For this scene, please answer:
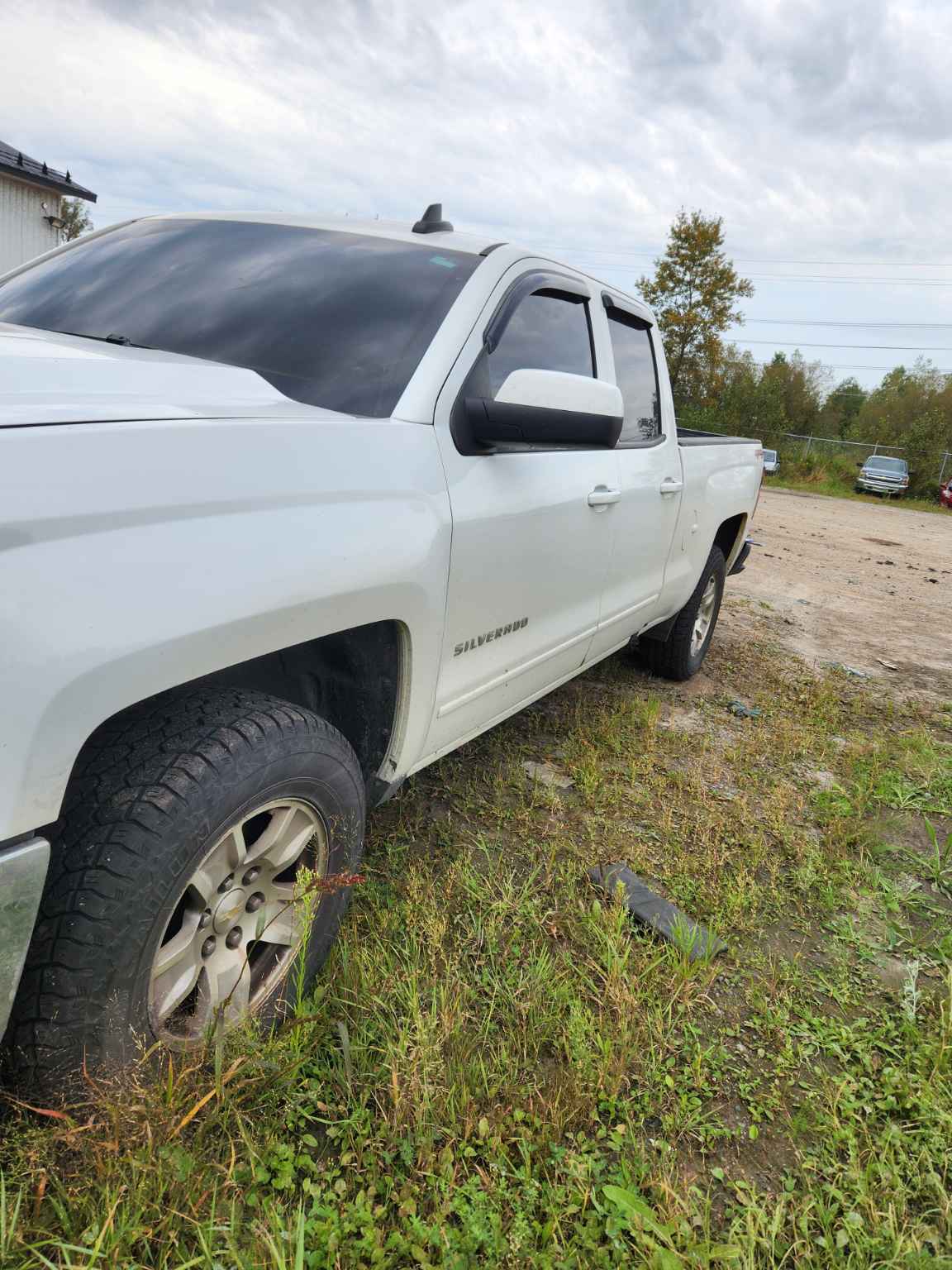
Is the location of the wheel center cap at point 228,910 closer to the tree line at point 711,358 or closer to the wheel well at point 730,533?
the wheel well at point 730,533

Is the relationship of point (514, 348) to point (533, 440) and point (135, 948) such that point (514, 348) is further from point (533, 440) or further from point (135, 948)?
point (135, 948)

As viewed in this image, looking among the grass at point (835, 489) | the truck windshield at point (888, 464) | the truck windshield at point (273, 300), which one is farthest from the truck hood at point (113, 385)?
the truck windshield at point (888, 464)

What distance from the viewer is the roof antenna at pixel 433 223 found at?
8.91ft

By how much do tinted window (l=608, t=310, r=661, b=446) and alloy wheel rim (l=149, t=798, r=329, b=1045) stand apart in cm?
211

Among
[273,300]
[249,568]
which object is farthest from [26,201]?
[249,568]

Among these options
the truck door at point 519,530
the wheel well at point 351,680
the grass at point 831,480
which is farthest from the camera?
the grass at point 831,480

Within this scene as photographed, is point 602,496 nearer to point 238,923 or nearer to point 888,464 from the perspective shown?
point 238,923

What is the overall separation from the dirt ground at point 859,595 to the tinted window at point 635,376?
2.73 metres

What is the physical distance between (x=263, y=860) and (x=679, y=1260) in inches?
41.0

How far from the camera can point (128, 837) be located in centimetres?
138

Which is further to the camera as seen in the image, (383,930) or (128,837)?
(383,930)

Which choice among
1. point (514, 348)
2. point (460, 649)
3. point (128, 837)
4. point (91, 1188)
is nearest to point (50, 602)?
point (128, 837)

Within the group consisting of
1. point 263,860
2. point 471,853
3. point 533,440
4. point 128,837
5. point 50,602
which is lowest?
point 471,853

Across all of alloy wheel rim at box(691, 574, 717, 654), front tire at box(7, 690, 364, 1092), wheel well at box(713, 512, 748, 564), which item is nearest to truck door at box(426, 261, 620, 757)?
front tire at box(7, 690, 364, 1092)
